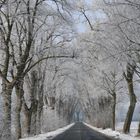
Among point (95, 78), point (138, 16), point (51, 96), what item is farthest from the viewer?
point (51, 96)

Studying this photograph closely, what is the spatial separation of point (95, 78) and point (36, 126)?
17681 mm

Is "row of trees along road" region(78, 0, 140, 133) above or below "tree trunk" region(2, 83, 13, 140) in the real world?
above

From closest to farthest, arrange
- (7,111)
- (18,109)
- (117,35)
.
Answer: (7,111), (117,35), (18,109)

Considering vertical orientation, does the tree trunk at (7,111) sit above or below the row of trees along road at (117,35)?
below

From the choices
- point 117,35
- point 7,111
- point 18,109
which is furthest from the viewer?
point 18,109

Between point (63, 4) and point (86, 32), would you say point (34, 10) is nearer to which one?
point (63, 4)

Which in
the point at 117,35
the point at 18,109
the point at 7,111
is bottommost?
the point at 7,111

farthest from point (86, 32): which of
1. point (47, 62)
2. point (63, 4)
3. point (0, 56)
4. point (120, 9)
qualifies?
point (63, 4)

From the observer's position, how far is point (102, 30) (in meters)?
28.6

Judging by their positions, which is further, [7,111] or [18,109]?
[18,109]

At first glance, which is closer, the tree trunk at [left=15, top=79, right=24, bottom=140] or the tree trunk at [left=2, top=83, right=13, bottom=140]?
the tree trunk at [left=2, top=83, right=13, bottom=140]

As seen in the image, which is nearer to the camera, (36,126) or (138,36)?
(138,36)

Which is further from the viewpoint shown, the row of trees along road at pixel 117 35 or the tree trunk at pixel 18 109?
the tree trunk at pixel 18 109

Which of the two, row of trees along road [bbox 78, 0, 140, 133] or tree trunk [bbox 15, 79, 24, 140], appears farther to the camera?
tree trunk [bbox 15, 79, 24, 140]
